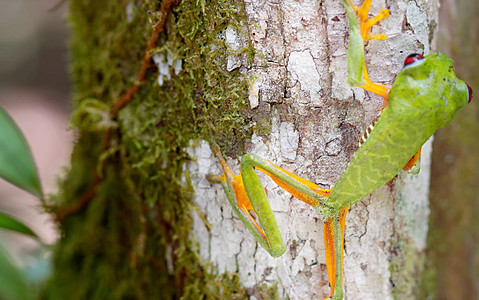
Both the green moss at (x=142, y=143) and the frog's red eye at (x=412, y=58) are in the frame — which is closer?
the frog's red eye at (x=412, y=58)

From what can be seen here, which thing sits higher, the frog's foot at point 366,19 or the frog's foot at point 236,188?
the frog's foot at point 366,19

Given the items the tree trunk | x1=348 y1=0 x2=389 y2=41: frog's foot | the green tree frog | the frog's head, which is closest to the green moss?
the tree trunk

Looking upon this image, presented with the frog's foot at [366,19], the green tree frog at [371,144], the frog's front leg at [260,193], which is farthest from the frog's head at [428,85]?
the frog's front leg at [260,193]

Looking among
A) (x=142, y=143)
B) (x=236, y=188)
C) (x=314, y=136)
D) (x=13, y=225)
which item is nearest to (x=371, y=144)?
(x=314, y=136)

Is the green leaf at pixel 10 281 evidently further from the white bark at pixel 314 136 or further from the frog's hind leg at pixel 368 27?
the frog's hind leg at pixel 368 27

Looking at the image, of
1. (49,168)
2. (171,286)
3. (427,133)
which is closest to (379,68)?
(427,133)

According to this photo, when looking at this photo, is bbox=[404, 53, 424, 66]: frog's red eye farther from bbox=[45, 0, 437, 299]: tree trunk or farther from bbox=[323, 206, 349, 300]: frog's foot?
bbox=[323, 206, 349, 300]: frog's foot

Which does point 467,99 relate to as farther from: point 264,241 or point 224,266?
point 224,266
